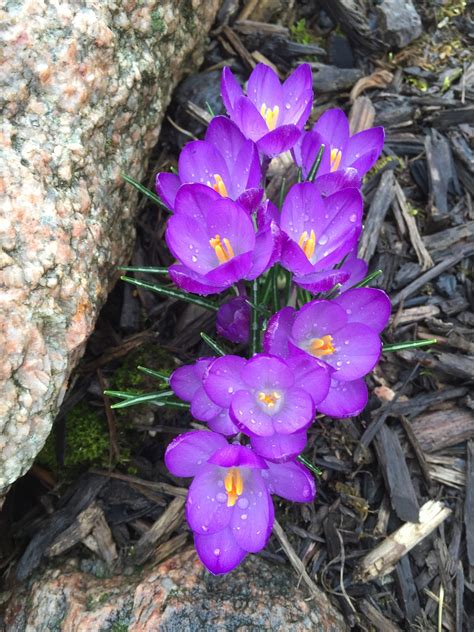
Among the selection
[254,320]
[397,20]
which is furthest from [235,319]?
[397,20]

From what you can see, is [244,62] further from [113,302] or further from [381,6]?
[113,302]

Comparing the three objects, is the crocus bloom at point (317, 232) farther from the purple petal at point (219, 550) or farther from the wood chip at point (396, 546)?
the wood chip at point (396, 546)

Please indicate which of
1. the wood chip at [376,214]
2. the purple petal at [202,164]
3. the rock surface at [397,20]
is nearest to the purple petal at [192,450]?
the purple petal at [202,164]

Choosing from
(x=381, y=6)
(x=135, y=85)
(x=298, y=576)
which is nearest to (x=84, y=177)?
(x=135, y=85)

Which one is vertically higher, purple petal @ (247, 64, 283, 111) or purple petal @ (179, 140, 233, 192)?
purple petal @ (247, 64, 283, 111)

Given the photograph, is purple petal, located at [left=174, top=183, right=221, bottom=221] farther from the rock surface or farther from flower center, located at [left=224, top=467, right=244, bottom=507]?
the rock surface

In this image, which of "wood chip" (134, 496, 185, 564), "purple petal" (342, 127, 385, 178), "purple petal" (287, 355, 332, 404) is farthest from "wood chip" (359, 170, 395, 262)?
"wood chip" (134, 496, 185, 564)

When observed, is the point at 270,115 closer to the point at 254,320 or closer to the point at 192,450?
the point at 254,320
